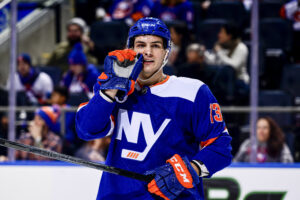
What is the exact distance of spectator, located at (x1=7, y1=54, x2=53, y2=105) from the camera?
466cm

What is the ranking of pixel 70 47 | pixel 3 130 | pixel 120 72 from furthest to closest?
pixel 70 47, pixel 3 130, pixel 120 72

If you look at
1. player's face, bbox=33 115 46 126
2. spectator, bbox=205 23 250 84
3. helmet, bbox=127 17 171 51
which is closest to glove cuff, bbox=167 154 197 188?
helmet, bbox=127 17 171 51

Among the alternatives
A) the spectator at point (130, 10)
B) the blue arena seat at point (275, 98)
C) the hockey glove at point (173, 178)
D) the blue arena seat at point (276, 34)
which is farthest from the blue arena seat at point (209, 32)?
the hockey glove at point (173, 178)

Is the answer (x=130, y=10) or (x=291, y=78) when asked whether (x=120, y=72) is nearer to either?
(x=291, y=78)

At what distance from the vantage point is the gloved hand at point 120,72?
198 cm

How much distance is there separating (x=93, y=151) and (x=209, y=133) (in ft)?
5.88

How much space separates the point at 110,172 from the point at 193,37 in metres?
3.46

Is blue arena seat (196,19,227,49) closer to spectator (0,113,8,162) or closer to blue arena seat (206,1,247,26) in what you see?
blue arena seat (206,1,247,26)

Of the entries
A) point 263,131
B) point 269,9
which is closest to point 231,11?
point 269,9

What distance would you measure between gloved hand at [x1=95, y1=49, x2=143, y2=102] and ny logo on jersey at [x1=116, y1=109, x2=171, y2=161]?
0.15m

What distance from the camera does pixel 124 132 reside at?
2143 mm

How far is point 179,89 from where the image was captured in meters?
2.16

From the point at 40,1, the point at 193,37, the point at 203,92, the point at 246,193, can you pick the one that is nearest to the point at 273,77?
the point at 193,37

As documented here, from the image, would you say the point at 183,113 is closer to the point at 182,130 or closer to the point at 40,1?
Answer: the point at 182,130
